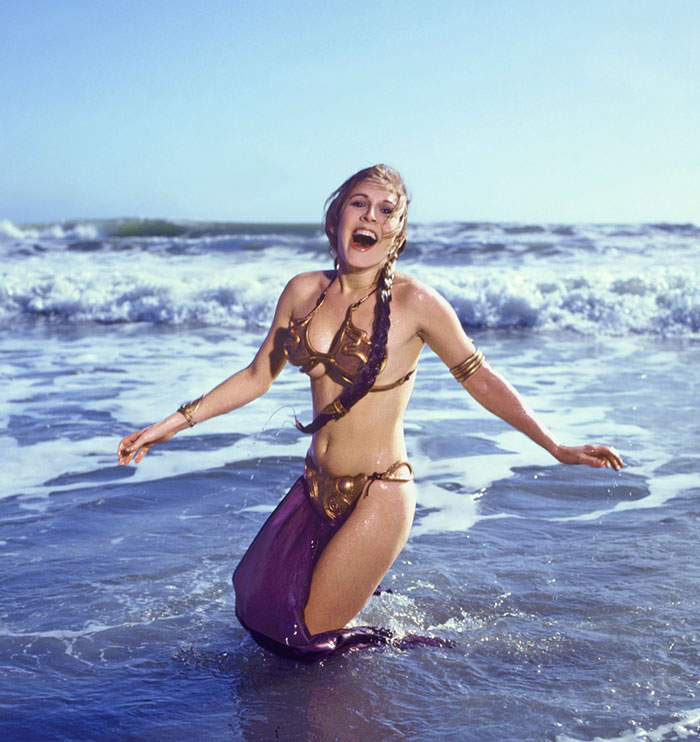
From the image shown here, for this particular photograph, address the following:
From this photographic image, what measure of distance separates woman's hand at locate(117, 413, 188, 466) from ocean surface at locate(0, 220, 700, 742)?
2.63 ft

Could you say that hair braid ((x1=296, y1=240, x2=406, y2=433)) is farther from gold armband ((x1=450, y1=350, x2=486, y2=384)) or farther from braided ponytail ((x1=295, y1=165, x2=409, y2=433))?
gold armband ((x1=450, y1=350, x2=486, y2=384))

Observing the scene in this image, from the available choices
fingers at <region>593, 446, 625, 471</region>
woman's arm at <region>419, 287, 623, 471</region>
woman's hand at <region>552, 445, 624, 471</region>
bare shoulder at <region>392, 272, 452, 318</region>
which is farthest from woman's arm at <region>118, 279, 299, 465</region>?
fingers at <region>593, 446, 625, 471</region>

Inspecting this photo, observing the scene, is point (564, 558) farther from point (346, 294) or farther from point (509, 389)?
point (346, 294)

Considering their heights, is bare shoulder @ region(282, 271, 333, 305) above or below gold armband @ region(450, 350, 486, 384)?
above

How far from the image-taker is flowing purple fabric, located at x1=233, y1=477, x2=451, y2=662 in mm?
3494

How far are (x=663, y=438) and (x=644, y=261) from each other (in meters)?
14.1

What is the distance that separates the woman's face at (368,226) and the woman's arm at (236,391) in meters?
0.25

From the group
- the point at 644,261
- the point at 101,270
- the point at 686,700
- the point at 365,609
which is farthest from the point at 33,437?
the point at 644,261

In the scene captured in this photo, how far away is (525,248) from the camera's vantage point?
23.0m

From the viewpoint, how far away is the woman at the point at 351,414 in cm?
338

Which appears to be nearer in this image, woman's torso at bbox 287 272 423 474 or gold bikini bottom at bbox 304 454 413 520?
woman's torso at bbox 287 272 423 474

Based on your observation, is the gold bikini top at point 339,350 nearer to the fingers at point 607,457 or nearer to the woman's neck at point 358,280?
the woman's neck at point 358,280

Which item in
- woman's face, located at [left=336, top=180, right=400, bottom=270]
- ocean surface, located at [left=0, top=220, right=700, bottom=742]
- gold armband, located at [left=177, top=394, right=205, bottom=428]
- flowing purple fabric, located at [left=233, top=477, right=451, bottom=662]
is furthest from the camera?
gold armband, located at [left=177, top=394, right=205, bottom=428]

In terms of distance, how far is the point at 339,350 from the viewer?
3.35 m
